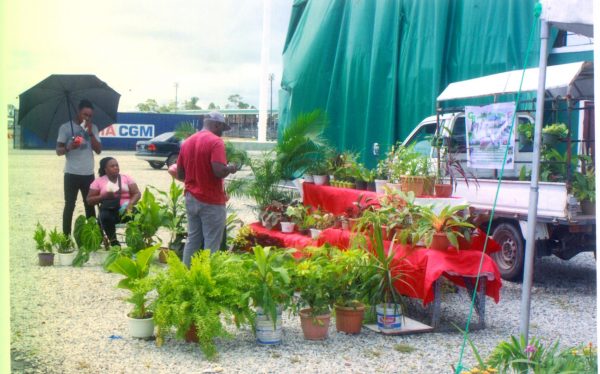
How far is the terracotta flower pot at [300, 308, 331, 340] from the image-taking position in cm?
504

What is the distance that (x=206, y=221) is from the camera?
628 centimetres

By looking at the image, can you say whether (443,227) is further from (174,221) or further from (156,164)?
(156,164)

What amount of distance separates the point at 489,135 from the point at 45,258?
16.5 feet

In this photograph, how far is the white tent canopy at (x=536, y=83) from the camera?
703 centimetres

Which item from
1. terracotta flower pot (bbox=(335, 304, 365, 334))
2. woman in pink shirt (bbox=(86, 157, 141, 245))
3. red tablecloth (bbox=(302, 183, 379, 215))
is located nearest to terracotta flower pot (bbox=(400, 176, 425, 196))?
red tablecloth (bbox=(302, 183, 379, 215))

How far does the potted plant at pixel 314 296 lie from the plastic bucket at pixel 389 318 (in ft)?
1.38

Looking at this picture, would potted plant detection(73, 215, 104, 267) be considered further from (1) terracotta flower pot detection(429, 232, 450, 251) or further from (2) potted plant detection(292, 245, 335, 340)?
(1) terracotta flower pot detection(429, 232, 450, 251)

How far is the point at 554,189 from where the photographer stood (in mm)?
6766

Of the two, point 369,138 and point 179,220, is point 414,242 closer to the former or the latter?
point 179,220

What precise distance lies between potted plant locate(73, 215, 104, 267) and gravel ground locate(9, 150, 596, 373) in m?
0.17

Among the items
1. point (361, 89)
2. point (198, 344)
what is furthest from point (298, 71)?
point (198, 344)

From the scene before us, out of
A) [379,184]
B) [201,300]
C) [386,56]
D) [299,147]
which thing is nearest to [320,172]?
[299,147]

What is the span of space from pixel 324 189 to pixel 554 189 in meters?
2.45

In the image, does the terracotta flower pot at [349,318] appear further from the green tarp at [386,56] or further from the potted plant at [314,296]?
the green tarp at [386,56]
